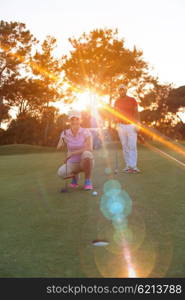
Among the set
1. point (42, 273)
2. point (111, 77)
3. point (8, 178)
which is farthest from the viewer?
point (111, 77)

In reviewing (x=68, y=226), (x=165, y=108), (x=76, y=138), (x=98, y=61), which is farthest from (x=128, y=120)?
(x=165, y=108)

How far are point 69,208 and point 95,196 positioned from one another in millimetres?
1195

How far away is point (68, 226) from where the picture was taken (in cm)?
556

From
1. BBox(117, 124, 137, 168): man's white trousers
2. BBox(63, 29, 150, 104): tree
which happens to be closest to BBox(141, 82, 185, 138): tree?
BBox(63, 29, 150, 104): tree

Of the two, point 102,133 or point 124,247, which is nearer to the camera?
point 124,247

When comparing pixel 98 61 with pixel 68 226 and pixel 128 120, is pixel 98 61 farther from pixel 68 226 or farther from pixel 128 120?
pixel 68 226

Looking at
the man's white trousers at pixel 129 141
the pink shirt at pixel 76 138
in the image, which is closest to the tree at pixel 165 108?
the man's white trousers at pixel 129 141

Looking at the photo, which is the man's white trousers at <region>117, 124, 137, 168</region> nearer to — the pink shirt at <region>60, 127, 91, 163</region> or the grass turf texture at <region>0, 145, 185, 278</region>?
the grass turf texture at <region>0, 145, 185, 278</region>

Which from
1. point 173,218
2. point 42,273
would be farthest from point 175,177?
point 42,273

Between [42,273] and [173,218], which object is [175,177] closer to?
[173,218]

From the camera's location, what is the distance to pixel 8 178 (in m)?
12.1

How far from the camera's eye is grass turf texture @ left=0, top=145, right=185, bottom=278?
402cm

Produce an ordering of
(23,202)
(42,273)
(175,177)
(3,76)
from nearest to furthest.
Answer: (42,273)
(23,202)
(175,177)
(3,76)

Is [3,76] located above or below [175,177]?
above
